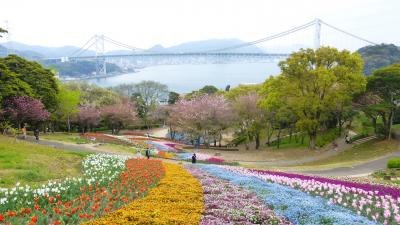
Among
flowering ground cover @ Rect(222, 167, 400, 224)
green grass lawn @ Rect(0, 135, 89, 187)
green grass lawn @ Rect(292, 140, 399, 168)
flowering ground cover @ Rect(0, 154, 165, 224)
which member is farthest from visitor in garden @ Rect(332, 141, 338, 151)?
flowering ground cover @ Rect(0, 154, 165, 224)

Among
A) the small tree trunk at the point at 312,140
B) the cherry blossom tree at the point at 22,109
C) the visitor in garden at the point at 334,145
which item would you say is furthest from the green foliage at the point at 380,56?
the cherry blossom tree at the point at 22,109

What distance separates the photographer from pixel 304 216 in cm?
947

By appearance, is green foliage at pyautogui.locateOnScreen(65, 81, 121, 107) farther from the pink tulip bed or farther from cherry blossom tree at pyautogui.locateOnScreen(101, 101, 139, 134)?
the pink tulip bed

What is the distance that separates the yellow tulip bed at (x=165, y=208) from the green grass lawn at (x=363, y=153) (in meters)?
22.9

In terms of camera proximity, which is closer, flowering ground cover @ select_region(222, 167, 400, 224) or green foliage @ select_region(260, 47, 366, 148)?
flowering ground cover @ select_region(222, 167, 400, 224)

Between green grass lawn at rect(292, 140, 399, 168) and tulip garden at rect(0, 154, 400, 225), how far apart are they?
20956 mm

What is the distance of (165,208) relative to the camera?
9680 millimetres

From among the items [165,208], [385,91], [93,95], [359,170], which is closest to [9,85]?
[165,208]

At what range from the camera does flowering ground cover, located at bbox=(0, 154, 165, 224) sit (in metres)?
8.67

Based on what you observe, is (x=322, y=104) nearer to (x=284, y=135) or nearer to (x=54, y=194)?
(x=284, y=135)

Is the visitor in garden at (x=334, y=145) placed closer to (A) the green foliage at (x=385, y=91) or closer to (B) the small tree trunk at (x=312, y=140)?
(B) the small tree trunk at (x=312, y=140)

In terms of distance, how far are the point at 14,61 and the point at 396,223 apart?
42.2 m

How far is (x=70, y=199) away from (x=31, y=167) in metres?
6.87

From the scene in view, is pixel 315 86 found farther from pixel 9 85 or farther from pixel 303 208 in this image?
pixel 303 208
